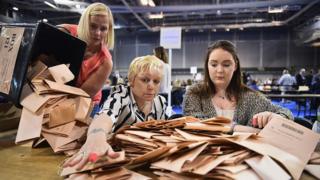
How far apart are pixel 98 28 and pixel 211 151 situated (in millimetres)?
909

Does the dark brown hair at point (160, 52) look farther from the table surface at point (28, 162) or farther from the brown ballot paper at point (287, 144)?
the brown ballot paper at point (287, 144)

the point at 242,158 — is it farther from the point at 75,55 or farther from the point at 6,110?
the point at 6,110

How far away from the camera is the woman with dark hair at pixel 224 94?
1.53 meters

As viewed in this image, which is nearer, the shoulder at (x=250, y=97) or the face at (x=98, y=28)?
the face at (x=98, y=28)

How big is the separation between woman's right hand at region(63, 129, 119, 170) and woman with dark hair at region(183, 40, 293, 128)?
0.84m

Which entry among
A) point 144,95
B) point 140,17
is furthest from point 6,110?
point 140,17

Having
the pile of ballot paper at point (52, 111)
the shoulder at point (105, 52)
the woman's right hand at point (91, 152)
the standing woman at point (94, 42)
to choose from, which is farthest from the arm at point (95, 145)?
the shoulder at point (105, 52)

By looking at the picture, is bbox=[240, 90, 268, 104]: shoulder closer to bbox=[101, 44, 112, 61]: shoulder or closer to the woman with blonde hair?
the woman with blonde hair

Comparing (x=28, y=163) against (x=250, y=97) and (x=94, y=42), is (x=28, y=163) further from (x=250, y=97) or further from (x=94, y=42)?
(x=250, y=97)

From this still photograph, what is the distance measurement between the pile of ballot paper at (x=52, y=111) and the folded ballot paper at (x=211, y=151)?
0.68 ft

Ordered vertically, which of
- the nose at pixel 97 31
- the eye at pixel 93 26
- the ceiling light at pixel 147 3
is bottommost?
the nose at pixel 97 31

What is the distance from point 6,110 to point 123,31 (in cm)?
1520

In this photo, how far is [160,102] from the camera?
1361 millimetres

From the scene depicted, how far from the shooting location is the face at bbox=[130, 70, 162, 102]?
1190 millimetres
